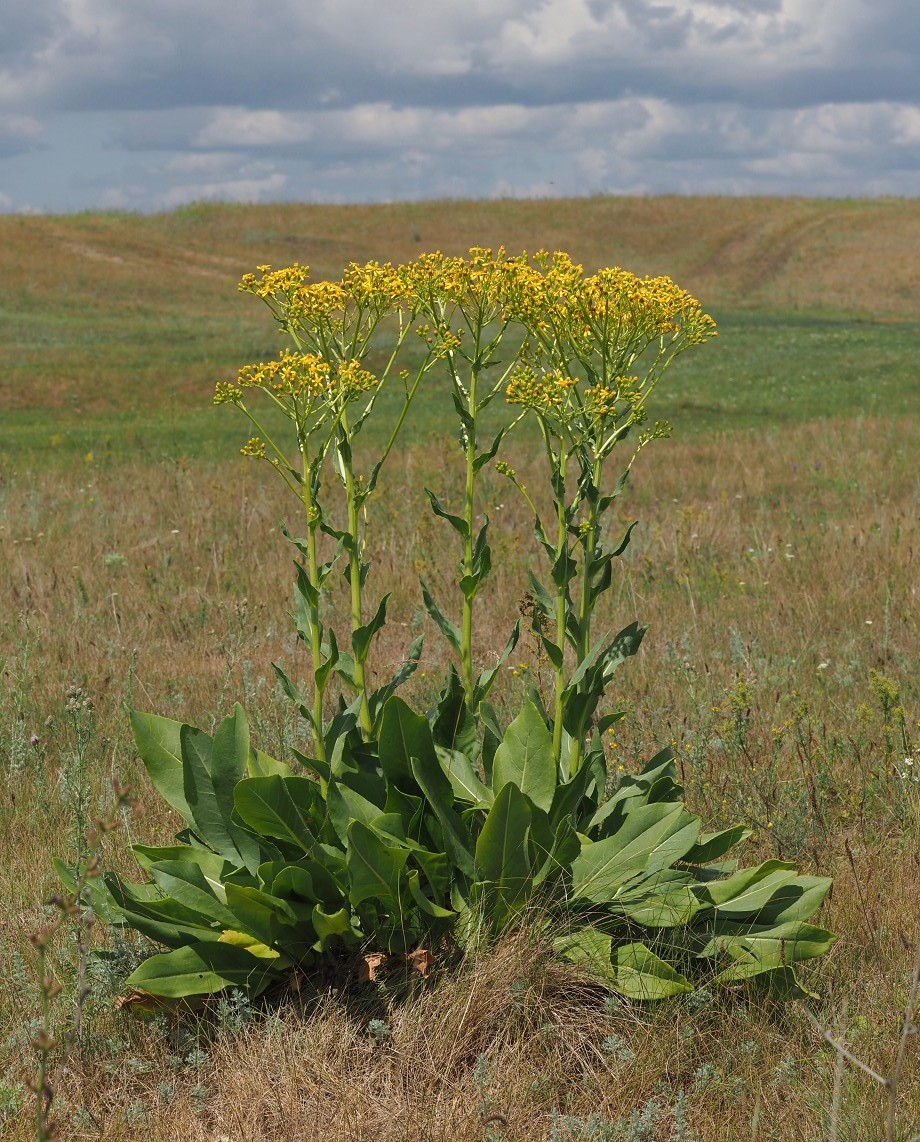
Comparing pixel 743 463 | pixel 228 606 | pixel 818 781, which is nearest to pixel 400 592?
pixel 228 606

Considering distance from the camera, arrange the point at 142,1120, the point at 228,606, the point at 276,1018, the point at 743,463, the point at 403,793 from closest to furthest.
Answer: the point at 142,1120 < the point at 276,1018 < the point at 403,793 < the point at 228,606 < the point at 743,463

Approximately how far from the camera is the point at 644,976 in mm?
2893

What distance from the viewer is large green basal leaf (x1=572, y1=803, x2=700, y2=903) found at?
3.06m

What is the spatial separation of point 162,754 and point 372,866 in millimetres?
925

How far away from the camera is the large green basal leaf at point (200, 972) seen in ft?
9.41

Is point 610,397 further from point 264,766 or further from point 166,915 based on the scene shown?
point 166,915

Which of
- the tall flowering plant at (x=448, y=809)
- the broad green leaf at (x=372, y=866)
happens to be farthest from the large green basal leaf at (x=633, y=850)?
the broad green leaf at (x=372, y=866)

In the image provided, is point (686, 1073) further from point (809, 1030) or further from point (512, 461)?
point (512, 461)

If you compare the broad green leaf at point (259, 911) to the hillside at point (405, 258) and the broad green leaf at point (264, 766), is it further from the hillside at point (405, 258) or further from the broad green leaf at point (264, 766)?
the hillside at point (405, 258)

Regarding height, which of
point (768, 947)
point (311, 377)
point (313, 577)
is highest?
point (311, 377)

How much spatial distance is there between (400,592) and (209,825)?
4.21 m

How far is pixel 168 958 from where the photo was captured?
2898mm

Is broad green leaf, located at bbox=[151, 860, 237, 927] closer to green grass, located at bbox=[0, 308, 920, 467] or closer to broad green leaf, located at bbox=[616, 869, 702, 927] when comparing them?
broad green leaf, located at bbox=[616, 869, 702, 927]

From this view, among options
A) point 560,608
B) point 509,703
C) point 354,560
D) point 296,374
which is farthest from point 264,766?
point 509,703
